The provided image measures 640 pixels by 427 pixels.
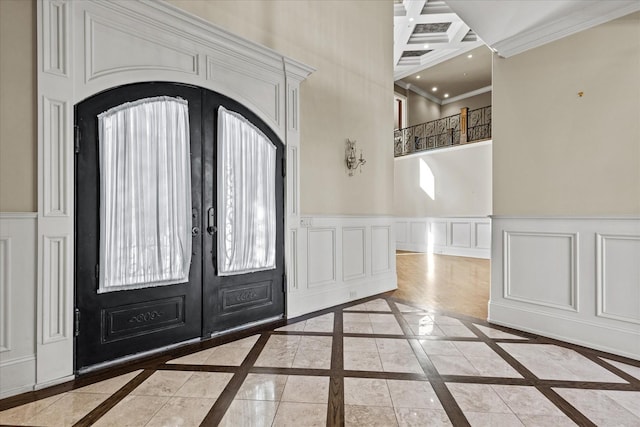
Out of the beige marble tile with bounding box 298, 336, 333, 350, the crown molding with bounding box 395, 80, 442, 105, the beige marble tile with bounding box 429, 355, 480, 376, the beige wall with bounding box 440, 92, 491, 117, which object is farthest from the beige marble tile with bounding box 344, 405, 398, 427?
the beige wall with bounding box 440, 92, 491, 117

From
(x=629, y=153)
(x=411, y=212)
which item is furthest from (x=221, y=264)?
(x=411, y=212)

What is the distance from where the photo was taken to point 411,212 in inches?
444

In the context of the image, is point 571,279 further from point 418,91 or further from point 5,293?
point 418,91

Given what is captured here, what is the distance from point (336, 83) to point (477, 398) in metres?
3.86

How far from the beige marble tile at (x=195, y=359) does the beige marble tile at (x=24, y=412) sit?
756 millimetres

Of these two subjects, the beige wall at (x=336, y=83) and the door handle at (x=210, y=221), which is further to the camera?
the beige wall at (x=336, y=83)

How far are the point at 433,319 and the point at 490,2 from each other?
10.1 ft

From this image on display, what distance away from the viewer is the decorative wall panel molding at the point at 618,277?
2.73 metres

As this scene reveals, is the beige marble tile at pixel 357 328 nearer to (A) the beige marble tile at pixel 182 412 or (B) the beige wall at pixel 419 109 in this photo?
(A) the beige marble tile at pixel 182 412

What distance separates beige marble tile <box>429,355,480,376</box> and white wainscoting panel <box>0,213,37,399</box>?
2.83 m

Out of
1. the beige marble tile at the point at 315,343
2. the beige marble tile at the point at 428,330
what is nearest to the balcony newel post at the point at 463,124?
the beige marble tile at the point at 428,330

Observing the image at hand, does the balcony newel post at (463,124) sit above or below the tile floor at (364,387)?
above

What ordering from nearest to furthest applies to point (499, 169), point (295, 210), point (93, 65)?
point (93, 65), point (499, 169), point (295, 210)

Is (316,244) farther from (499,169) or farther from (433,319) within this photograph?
(499,169)
